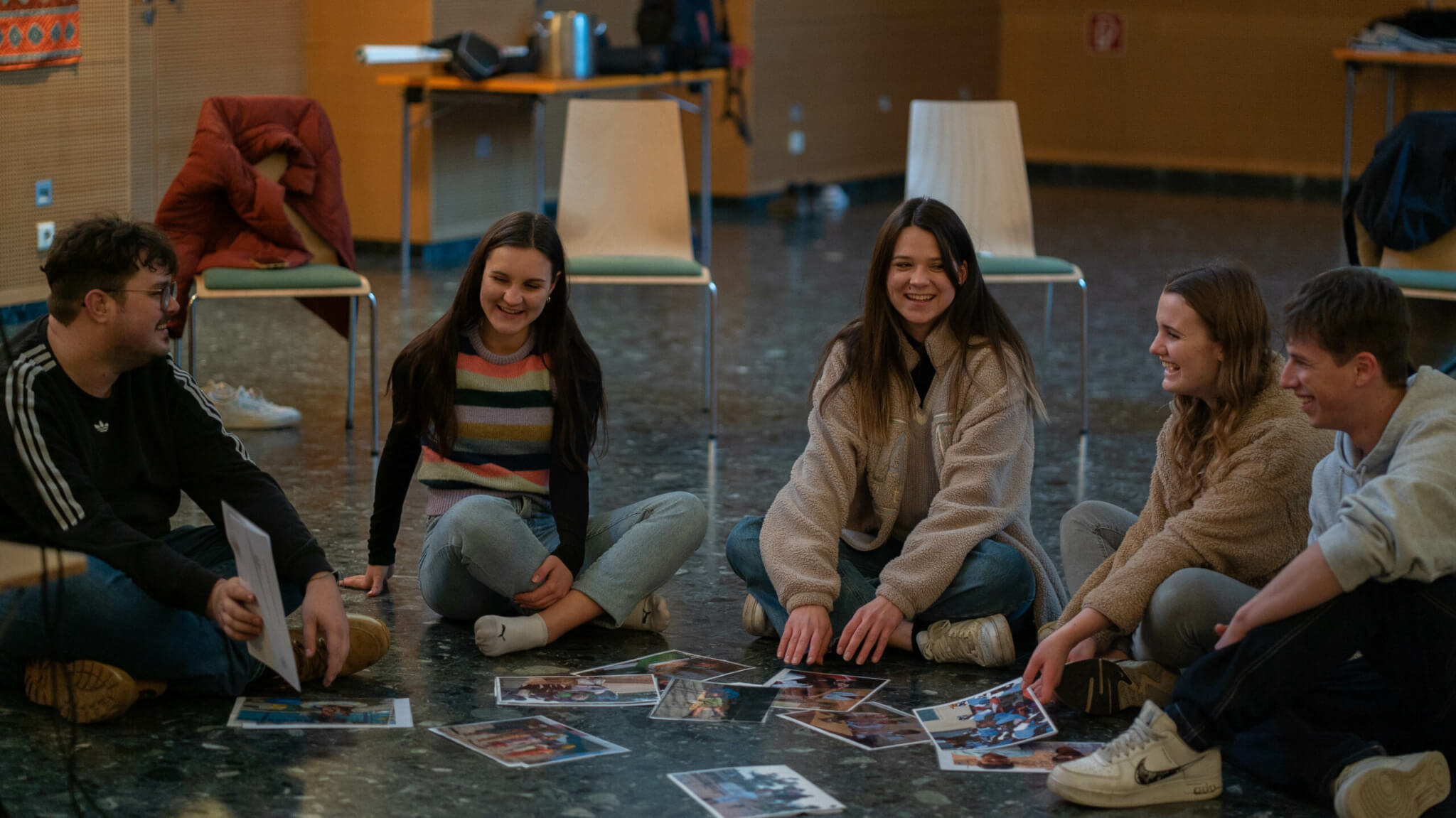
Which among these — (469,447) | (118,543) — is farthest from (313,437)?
(118,543)

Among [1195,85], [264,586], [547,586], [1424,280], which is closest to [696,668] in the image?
[547,586]

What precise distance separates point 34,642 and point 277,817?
532 mm

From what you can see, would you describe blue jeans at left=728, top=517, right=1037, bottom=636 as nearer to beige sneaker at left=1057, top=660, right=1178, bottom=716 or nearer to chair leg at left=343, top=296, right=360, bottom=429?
beige sneaker at left=1057, top=660, right=1178, bottom=716

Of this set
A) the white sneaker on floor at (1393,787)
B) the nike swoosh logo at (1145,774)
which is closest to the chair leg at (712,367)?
the nike swoosh logo at (1145,774)

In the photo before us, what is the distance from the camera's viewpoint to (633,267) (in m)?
4.49

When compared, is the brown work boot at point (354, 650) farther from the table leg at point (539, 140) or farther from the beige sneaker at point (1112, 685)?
the table leg at point (539, 140)

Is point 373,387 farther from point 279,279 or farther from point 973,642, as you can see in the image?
point 973,642

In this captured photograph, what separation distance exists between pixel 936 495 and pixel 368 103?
484cm

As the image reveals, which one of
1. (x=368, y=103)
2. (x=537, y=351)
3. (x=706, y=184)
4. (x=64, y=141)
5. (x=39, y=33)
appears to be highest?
(x=39, y=33)

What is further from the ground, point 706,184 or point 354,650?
point 706,184

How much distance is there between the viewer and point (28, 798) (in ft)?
7.28

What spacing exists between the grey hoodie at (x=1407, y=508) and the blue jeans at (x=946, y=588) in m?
0.69

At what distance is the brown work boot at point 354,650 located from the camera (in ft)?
8.56

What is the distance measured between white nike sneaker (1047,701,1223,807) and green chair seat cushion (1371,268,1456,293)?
7.83 ft
